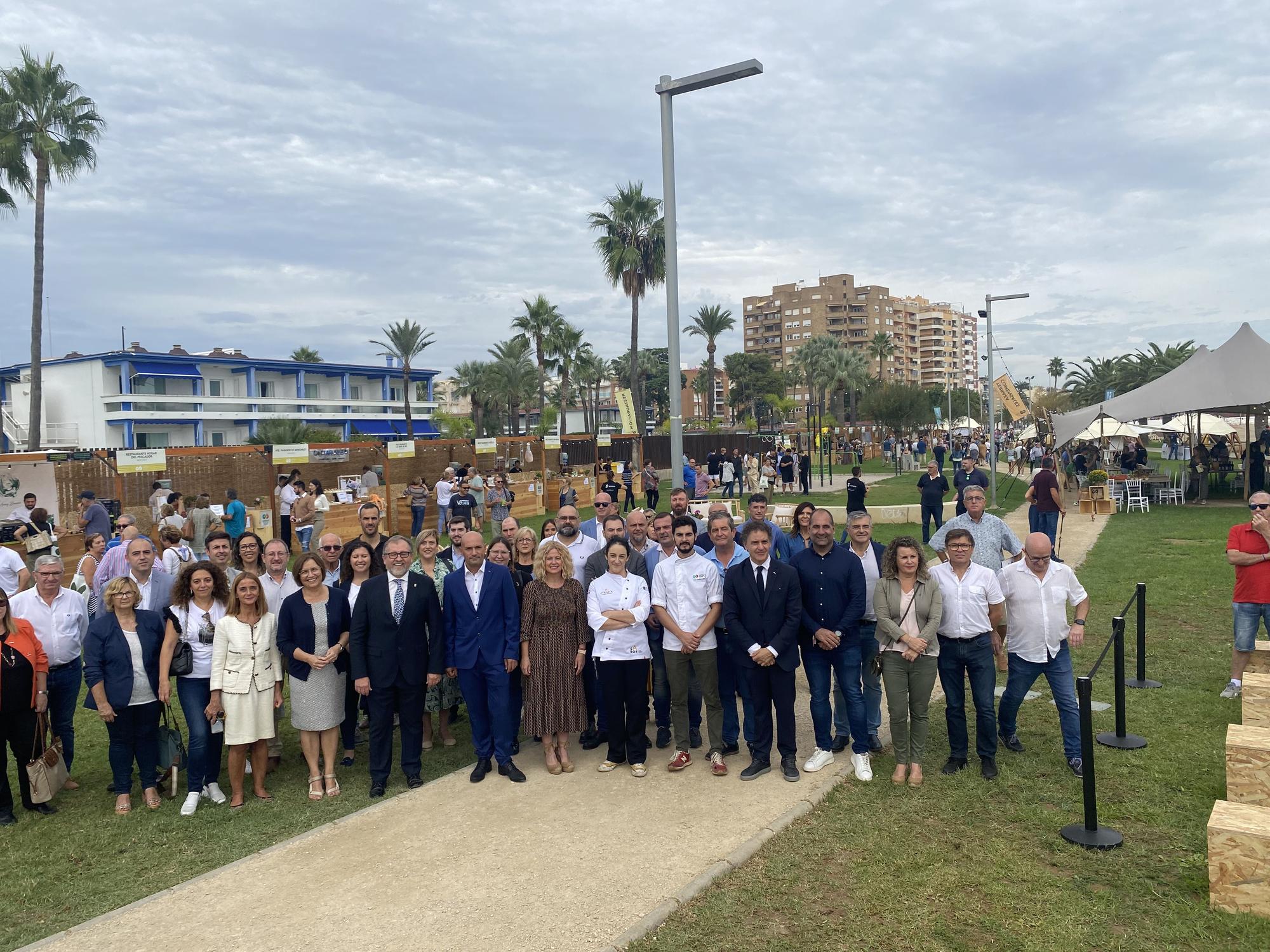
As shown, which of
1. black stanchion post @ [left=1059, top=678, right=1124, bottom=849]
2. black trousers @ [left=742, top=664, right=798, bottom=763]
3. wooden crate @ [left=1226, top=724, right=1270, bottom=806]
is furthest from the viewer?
black trousers @ [left=742, top=664, right=798, bottom=763]

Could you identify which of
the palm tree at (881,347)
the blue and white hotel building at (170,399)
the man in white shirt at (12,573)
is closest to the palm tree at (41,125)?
the blue and white hotel building at (170,399)

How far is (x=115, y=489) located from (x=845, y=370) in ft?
230

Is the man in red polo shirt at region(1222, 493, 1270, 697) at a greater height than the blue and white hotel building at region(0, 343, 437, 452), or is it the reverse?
the blue and white hotel building at region(0, 343, 437, 452)

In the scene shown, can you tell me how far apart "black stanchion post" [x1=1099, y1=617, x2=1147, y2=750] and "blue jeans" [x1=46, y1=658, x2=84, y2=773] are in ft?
23.2

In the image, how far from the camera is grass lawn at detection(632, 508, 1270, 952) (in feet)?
13.0

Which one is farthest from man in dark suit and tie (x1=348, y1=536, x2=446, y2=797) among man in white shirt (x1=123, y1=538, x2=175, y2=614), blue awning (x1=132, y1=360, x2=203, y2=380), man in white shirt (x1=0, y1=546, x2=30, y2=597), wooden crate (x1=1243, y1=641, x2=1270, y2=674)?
blue awning (x1=132, y1=360, x2=203, y2=380)

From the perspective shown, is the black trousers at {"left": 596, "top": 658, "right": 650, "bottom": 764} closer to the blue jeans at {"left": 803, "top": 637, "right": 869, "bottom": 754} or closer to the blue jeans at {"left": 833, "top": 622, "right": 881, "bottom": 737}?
the blue jeans at {"left": 803, "top": 637, "right": 869, "bottom": 754}

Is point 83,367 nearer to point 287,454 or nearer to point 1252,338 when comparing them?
point 287,454

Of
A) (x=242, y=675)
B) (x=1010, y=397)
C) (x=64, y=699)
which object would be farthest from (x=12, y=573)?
(x=1010, y=397)

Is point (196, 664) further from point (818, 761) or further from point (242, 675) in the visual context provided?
point (818, 761)

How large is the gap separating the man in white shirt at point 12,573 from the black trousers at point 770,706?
617cm

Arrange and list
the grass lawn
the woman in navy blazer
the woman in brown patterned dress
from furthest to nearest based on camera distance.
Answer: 1. the woman in brown patterned dress
2. the woman in navy blazer
3. the grass lawn

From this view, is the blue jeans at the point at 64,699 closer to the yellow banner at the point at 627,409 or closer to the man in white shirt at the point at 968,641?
the man in white shirt at the point at 968,641

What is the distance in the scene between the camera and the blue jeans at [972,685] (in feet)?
18.9
